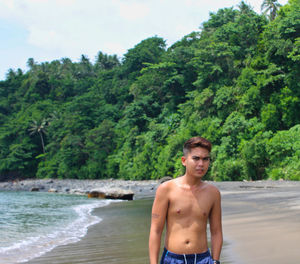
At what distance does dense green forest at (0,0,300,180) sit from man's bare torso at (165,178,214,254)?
62.1ft

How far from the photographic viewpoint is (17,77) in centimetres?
6925

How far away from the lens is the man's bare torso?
2.76 metres

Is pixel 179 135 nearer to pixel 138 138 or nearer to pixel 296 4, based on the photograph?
pixel 138 138

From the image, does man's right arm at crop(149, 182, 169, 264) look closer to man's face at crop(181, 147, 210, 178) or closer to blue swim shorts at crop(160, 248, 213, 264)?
blue swim shorts at crop(160, 248, 213, 264)

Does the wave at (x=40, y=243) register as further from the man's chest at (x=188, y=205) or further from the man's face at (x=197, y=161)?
the man's face at (x=197, y=161)

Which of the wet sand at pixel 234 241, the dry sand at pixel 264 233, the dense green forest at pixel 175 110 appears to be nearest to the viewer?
the dry sand at pixel 264 233

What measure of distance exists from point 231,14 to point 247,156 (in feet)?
59.0

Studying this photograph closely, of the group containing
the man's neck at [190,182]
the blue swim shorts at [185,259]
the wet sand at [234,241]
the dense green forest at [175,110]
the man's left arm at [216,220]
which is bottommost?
the wet sand at [234,241]

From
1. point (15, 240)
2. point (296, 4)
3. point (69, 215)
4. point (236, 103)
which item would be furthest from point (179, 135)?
point (15, 240)

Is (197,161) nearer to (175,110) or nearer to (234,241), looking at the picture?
(234,241)

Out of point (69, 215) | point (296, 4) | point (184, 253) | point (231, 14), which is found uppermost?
point (231, 14)

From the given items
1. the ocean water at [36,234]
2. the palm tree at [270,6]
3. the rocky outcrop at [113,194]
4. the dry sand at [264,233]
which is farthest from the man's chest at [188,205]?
the palm tree at [270,6]

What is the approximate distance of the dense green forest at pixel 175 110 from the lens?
24234 mm

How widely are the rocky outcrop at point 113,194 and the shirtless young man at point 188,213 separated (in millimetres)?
18250
